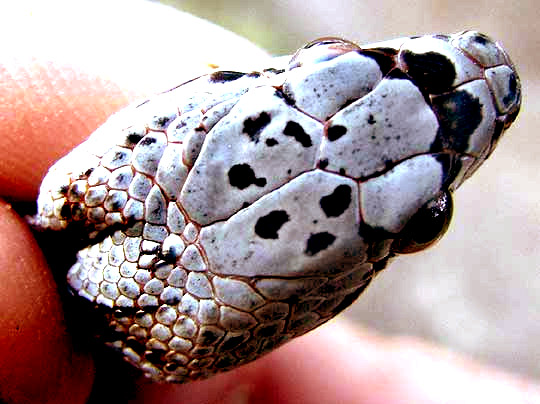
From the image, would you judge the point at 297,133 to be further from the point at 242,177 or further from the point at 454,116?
the point at 454,116

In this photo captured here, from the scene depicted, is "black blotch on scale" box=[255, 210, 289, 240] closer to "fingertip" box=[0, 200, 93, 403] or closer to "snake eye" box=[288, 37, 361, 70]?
"snake eye" box=[288, 37, 361, 70]

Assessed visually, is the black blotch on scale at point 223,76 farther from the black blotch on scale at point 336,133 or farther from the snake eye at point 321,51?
the black blotch on scale at point 336,133

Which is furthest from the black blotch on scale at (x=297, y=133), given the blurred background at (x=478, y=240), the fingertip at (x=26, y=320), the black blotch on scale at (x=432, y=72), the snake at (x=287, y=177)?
the blurred background at (x=478, y=240)

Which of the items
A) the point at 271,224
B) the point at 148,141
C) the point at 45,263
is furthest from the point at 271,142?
the point at 45,263

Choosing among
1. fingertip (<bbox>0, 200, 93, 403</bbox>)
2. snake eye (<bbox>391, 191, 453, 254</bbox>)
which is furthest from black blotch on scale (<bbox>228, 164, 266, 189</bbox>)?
fingertip (<bbox>0, 200, 93, 403</bbox>)

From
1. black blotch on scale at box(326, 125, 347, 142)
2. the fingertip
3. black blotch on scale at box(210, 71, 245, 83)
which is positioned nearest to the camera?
black blotch on scale at box(326, 125, 347, 142)

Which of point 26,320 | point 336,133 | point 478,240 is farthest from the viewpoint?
point 478,240
